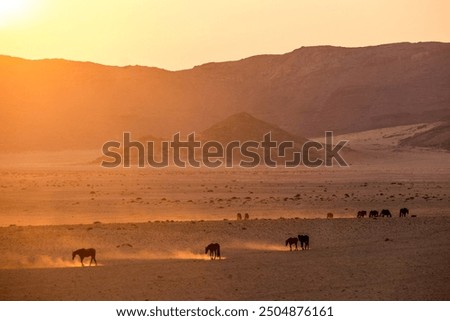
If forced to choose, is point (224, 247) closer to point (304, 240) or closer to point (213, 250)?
point (213, 250)

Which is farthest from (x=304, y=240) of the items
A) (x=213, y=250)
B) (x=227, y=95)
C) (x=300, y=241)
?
(x=227, y=95)

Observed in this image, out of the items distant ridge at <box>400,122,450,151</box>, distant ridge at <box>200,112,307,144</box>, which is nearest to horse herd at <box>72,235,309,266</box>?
distant ridge at <box>200,112,307,144</box>

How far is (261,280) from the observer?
1678 centimetres

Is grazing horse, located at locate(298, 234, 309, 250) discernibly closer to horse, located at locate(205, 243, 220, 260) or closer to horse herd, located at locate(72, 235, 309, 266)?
horse herd, located at locate(72, 235, 309, 266)

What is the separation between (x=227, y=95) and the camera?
611 feet

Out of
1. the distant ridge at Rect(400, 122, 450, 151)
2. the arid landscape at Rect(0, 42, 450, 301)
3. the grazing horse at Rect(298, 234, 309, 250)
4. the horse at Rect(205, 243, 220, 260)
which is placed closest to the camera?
the arid landscape at Rect(0, 42, 450, 301)

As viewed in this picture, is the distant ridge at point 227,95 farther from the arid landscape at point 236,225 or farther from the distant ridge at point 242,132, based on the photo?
the distant ridge at point 242,132

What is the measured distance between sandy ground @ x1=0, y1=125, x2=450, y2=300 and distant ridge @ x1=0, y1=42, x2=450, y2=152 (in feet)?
308

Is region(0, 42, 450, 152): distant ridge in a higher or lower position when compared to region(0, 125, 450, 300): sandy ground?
higher

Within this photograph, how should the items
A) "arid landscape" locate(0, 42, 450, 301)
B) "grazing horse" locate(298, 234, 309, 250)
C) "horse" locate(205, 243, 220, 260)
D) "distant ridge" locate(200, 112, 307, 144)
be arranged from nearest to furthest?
"arid landscape" locate(0, 42, 450, 301), "horse" locate(205, 243, 220, 260), "grazing horse" locate(298, 234, 309, 250), "distant ridge" locate(200, 112, 307, 144)

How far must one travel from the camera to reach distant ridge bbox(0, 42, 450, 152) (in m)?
145

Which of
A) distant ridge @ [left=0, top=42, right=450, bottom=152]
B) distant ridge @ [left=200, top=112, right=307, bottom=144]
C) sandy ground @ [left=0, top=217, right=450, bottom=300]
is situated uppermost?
distant ridge @ [left=0, top=42, right=450, bottom=152]

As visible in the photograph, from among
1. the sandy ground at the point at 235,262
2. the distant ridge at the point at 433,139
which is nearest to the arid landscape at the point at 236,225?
the sandy ground at the point at 235,262

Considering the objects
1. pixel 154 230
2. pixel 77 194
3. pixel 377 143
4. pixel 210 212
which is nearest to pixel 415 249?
pixel 154 230
